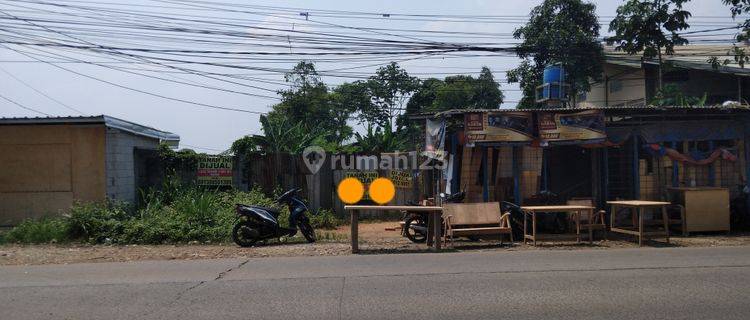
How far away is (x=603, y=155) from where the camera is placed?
559 inches

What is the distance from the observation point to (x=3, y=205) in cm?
Result: 1563

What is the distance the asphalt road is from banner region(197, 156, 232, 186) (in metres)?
7.70

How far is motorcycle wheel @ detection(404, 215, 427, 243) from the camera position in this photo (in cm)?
1277

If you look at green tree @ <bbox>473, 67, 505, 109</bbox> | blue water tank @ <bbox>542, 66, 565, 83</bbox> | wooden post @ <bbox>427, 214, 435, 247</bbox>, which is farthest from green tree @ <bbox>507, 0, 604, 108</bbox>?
green tree @ <bbox>473, 67, 505, 109</bbox>

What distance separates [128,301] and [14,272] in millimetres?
3716

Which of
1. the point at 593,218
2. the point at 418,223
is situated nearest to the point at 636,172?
the point at 593,218

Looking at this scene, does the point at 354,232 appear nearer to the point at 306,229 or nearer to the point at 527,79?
the point at 306,229

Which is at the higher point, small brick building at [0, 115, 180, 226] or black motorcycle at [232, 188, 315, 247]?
small brick building at [0, 115, 180, 226]

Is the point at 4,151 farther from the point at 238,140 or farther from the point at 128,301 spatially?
the point at 128,301

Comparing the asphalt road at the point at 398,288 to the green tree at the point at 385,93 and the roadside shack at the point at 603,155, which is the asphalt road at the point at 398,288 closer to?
the roadside shack at the point at 603,155

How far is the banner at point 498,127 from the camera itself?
13.1 meters

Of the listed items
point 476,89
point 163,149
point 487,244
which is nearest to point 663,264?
point 487,244

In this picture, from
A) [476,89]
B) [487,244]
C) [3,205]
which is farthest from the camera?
[476,89]

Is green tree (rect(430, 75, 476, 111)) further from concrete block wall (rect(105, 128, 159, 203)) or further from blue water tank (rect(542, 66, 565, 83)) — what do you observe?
concrete block wall (rect(105, 128, 159, 203))
